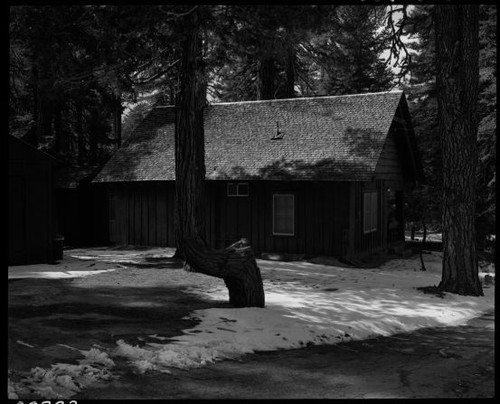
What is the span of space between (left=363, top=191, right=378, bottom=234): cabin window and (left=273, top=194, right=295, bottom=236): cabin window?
2.86 meters

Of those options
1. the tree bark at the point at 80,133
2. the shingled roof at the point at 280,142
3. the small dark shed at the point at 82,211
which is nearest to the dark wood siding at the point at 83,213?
the small dark shed at the point at 82,211

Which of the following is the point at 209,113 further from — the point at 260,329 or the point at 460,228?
the point at 260,329

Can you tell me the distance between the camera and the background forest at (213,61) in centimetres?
1241

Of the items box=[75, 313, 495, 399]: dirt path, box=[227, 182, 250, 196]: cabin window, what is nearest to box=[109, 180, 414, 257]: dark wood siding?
box=[227, 182, 250, 196]: cabin window

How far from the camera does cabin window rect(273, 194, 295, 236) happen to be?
2147 cm

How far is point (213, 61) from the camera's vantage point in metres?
17.0

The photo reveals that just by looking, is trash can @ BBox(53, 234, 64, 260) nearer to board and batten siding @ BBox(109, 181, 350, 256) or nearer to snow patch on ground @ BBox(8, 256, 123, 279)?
snow patch on ground @ BBox(8, 256, 123, 279)

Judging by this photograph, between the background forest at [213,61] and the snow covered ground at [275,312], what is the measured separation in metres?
5.24

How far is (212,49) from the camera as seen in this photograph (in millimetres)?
17438

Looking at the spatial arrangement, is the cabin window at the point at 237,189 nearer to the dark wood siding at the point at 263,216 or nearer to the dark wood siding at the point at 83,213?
the dark wood siding at the point at 263,216

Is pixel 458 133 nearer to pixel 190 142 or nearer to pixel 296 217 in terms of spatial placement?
pixel 190 142

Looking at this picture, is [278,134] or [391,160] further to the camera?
[391,160]

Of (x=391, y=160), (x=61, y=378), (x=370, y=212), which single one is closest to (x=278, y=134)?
(x=370, y=212)

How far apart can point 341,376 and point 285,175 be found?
513 inches
